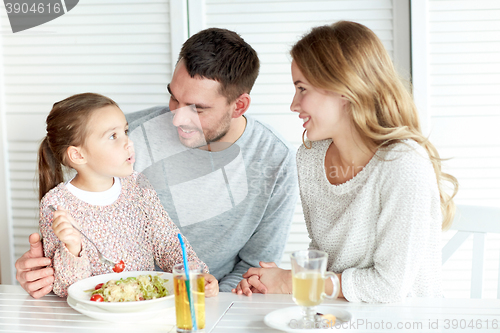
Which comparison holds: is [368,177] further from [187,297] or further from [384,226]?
[187,297]

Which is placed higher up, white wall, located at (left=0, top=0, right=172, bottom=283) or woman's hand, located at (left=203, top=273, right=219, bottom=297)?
white wall, located at (left=0, top=0, right=172, bottom=283)

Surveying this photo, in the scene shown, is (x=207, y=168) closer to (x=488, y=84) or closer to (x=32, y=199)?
(x=32, y=199)

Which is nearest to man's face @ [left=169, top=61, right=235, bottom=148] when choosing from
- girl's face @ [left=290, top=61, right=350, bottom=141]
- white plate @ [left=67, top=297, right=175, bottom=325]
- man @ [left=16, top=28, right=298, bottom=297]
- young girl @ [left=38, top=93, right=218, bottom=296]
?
man @ [left=16, top=28, right=298, bottom=297]

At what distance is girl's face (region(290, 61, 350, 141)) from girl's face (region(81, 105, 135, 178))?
0.50 meters

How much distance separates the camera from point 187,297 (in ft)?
2.94

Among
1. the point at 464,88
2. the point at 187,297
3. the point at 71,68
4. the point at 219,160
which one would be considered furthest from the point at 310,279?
the point at 71,68

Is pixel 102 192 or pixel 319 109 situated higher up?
pixel 319 109

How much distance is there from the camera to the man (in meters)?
1.55

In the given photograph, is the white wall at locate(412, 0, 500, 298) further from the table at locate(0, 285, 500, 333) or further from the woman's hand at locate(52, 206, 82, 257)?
the woman's hand at locate(52, 206, 82, 257)

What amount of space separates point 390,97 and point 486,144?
82 cm

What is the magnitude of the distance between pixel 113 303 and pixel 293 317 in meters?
0.37

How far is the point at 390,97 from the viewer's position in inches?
48.3

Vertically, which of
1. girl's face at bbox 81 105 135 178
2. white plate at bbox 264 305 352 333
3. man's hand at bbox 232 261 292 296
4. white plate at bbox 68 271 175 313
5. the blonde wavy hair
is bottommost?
man's hand at bbox 232 261 292 296

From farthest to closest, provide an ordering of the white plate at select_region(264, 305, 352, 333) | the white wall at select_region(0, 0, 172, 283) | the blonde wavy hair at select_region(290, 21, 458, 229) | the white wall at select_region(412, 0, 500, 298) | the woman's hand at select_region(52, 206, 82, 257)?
the white wall at select_region(0, 0, 172, 283) < the white wall at select_region(412, 0, 500, 298) < the blonde wavy hair at select_region(290, 21, 458, 229) < the woman's hand at select_region(52, 206, 82, 257) < the white plate at select_region(264, 305, 352, 333)
